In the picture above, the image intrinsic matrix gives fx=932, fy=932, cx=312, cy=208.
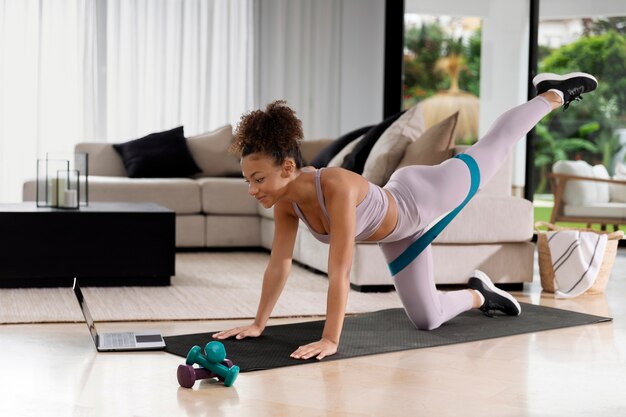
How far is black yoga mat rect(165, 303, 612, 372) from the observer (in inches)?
123

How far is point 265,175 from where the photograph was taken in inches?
116

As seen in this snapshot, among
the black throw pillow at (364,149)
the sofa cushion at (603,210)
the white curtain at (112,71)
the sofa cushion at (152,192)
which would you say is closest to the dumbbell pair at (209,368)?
the black throw pillow at (364,149)

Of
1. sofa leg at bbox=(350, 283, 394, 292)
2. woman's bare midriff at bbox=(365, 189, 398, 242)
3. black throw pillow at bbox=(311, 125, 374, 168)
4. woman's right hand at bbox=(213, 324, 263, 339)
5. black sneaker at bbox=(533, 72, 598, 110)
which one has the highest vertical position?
black sneaker at bbox=(533, 72, 598, 110)

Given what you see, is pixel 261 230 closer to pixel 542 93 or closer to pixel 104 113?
pixel 104 113

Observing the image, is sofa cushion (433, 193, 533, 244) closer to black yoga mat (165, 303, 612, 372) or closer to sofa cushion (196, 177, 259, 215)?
black yoga mat (165, 303, 612, 372)

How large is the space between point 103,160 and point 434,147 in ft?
10.5

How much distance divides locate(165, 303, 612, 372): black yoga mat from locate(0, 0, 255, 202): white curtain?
482cm

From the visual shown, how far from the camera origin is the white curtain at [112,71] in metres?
8.01

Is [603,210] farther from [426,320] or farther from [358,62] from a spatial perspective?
[426,320]

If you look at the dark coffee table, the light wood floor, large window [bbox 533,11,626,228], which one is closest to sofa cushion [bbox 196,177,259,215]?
the dark coffee table

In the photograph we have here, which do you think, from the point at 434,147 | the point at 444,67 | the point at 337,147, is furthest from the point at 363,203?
the point at 444,67

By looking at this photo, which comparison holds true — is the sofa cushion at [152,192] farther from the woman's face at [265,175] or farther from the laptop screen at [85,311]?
the woman's face at [265,175]

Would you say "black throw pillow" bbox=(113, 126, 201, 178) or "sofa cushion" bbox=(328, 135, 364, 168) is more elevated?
"sofa cushion" bbox=(328, 135, 364, 168)

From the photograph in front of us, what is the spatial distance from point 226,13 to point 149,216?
13.7 ft
